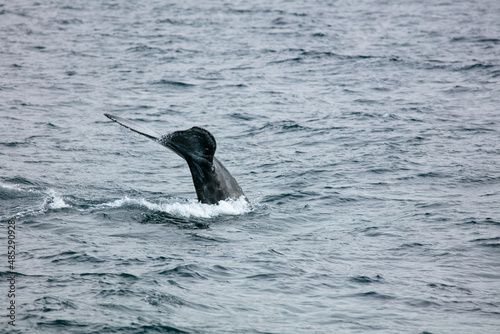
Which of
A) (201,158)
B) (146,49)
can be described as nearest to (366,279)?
(201,158)

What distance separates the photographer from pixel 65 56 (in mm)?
27797

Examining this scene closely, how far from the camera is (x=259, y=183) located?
14.6 metres

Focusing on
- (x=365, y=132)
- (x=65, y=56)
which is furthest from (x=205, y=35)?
(x=365, y=132)

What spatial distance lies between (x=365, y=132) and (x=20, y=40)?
1808 centimetres

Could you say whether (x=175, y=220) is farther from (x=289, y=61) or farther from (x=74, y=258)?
(x=289, y=61)

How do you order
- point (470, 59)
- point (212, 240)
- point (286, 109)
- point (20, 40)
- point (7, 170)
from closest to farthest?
1. point (212, 240)
2. point (7, 170)
3. point (286, 109)
4. point (470, 59)
5. point (20, 40)

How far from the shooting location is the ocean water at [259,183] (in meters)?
8.73

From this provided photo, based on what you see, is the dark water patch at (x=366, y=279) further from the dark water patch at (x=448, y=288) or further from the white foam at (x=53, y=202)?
the white foam at (x=53, y=202)

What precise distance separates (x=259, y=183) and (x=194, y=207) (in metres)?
2.76

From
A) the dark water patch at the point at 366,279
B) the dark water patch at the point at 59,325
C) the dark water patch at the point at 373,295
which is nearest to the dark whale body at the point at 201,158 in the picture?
the dark water patch at the point at 366,279

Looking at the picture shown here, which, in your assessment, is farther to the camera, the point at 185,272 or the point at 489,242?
the point at 489,242

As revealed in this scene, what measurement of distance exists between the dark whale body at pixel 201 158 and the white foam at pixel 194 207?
0.13 m

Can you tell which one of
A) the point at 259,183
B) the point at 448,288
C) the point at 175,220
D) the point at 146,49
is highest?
the point at 146,49

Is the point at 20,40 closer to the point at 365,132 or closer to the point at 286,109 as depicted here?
the point at 286,109
